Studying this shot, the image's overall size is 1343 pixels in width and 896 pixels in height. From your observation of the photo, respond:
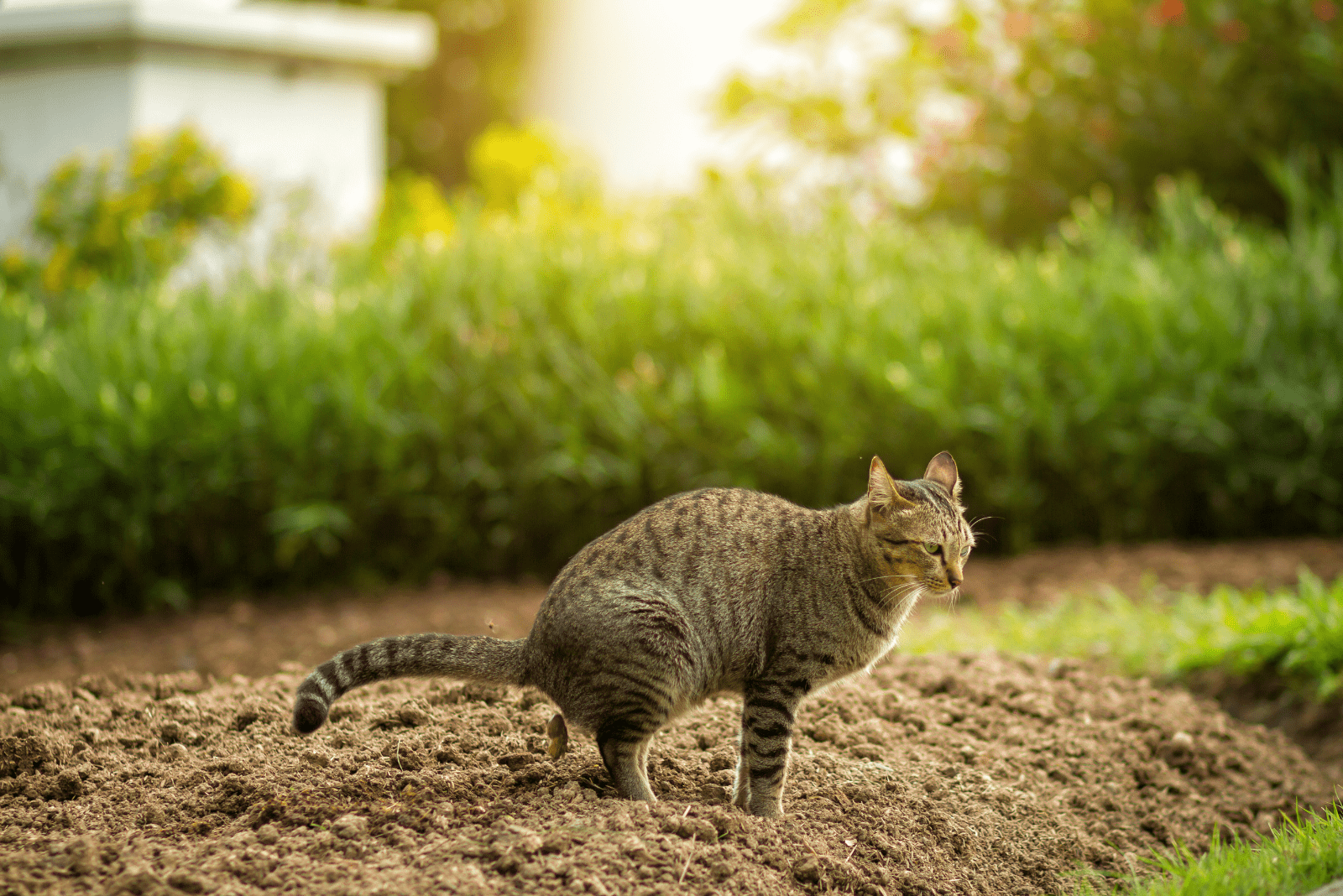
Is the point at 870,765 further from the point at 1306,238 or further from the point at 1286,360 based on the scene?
the point at 1306,238

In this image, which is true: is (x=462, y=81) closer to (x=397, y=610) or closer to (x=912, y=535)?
(x=397, y=610)

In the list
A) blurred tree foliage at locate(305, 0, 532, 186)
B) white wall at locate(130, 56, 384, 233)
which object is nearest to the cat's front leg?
white wall at locate(130, 56, 384, 233)

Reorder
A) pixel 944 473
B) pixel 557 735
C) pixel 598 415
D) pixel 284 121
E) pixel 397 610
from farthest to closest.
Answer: pixel 284 121 < pixel 598 415 < pixel 397 610 < pixel 944 473 < pixel 557 735

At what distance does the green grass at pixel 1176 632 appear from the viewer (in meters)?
4.62

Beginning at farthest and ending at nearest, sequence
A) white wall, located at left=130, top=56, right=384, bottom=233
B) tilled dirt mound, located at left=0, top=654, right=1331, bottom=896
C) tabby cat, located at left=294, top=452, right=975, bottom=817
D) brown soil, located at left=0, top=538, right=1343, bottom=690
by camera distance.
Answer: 1. white wall, located at left=130, top=56, right=384, bottom=233
2. brown soil, located at left=0, top=538, right=1343, bottom=690
3. tabby cat, located at left=294, top=452, right=975, bottom=817
4. tilled dirt mound, located at left=0, top=654, right=1331, bottom=896

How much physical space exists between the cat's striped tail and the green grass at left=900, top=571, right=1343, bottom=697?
6.57 feet

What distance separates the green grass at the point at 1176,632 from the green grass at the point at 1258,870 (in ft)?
4.35

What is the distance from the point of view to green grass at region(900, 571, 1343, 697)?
4.62 m

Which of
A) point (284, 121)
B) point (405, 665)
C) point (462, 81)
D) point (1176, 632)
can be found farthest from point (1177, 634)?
point (462, 81)

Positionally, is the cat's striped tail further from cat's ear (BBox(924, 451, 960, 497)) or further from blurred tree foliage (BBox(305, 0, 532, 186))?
blurred tree foliage (BBox(305, 0, 532, 186))

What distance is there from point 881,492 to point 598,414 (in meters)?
3.62

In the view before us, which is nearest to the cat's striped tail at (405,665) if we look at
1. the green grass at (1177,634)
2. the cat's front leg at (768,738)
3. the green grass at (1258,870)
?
the cat's front leg at (768,738)

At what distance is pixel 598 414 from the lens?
6.68 metres

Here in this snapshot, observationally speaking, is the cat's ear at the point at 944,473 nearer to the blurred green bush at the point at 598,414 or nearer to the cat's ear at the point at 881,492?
the cat's ear at the point at 881,492
